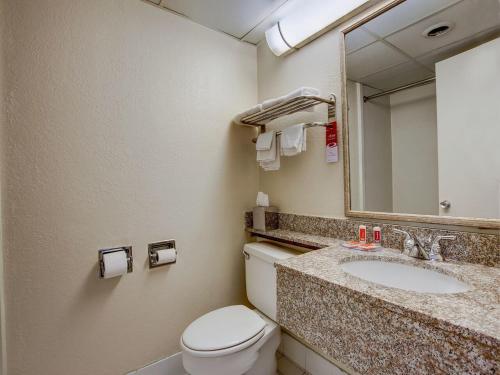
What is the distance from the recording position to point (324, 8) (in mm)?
1242

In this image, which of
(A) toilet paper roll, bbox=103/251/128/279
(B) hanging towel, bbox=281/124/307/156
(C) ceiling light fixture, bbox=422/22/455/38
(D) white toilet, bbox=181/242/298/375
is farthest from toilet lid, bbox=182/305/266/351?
(C) ceiling light fixture, bbox=422/22/455/38

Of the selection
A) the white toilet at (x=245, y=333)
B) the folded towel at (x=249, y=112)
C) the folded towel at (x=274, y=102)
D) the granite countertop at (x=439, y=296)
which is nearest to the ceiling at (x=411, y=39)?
the folded towel at (x=274, y=102)

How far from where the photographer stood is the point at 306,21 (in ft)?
4.36

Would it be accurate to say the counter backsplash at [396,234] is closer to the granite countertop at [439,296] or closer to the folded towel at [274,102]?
the granite countertop at [439,296]

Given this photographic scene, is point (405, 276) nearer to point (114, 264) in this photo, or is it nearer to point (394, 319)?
point (394, 319)

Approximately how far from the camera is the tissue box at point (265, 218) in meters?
1.57

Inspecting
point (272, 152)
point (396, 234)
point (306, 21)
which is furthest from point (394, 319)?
point (306, 21)

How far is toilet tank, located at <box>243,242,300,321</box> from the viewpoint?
1.27 m

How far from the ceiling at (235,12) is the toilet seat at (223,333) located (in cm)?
169

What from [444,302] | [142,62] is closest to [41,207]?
[142,62]

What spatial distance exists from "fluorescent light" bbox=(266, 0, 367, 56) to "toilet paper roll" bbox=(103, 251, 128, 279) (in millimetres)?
1497

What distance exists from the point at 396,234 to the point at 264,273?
0.69m

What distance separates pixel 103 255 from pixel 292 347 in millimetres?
1200

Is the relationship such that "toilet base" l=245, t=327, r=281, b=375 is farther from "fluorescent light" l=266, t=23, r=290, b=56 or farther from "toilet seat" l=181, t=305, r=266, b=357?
"fluorescent light" l=266, t=23, r=290, b=56
